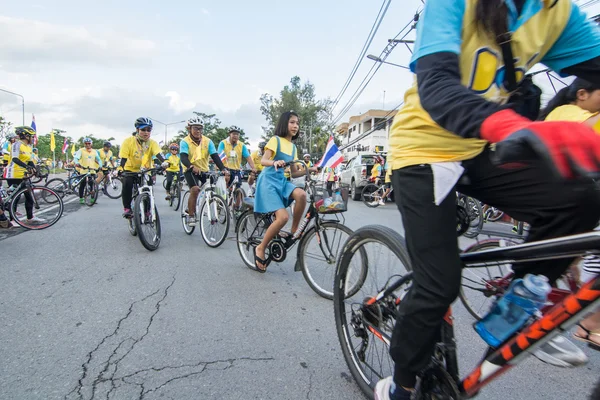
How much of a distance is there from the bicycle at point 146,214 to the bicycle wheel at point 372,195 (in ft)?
25.3

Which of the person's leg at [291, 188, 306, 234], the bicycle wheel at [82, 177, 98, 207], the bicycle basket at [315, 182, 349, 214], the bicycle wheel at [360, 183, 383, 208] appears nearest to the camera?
the bicycle basket at [315, 182, 349, 214]

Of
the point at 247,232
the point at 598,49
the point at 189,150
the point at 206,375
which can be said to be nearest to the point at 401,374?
the point at 206,375

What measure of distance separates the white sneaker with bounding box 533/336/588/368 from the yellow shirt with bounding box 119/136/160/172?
579 centimetres

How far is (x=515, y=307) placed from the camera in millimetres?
1131

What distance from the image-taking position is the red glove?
0.69m

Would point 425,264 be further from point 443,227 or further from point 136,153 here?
point 136,153

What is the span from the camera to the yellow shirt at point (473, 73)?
112 cm

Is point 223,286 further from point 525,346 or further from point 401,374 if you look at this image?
point 525,346

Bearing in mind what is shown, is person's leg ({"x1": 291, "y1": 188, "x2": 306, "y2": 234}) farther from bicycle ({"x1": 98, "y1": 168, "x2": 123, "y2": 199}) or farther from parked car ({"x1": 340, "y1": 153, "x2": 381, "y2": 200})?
bicycle ({"x1": 98, "y1": 168, "x2": 123, "y2": 199})

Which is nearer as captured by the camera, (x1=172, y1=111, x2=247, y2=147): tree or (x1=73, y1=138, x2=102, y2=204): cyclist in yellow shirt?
(x1=73, y1=138, x2=102, y2=204): cyclist in yellow shirt

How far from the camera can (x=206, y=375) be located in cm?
198

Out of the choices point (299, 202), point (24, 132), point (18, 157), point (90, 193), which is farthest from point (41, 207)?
point (299, 202)

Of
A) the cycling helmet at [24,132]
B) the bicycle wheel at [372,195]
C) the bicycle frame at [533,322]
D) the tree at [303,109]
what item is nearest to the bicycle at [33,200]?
the cycling helmet at [24,132]

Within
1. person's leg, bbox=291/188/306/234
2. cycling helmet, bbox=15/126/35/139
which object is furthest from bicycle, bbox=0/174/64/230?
person's leg, bbox=291/188/306/234
